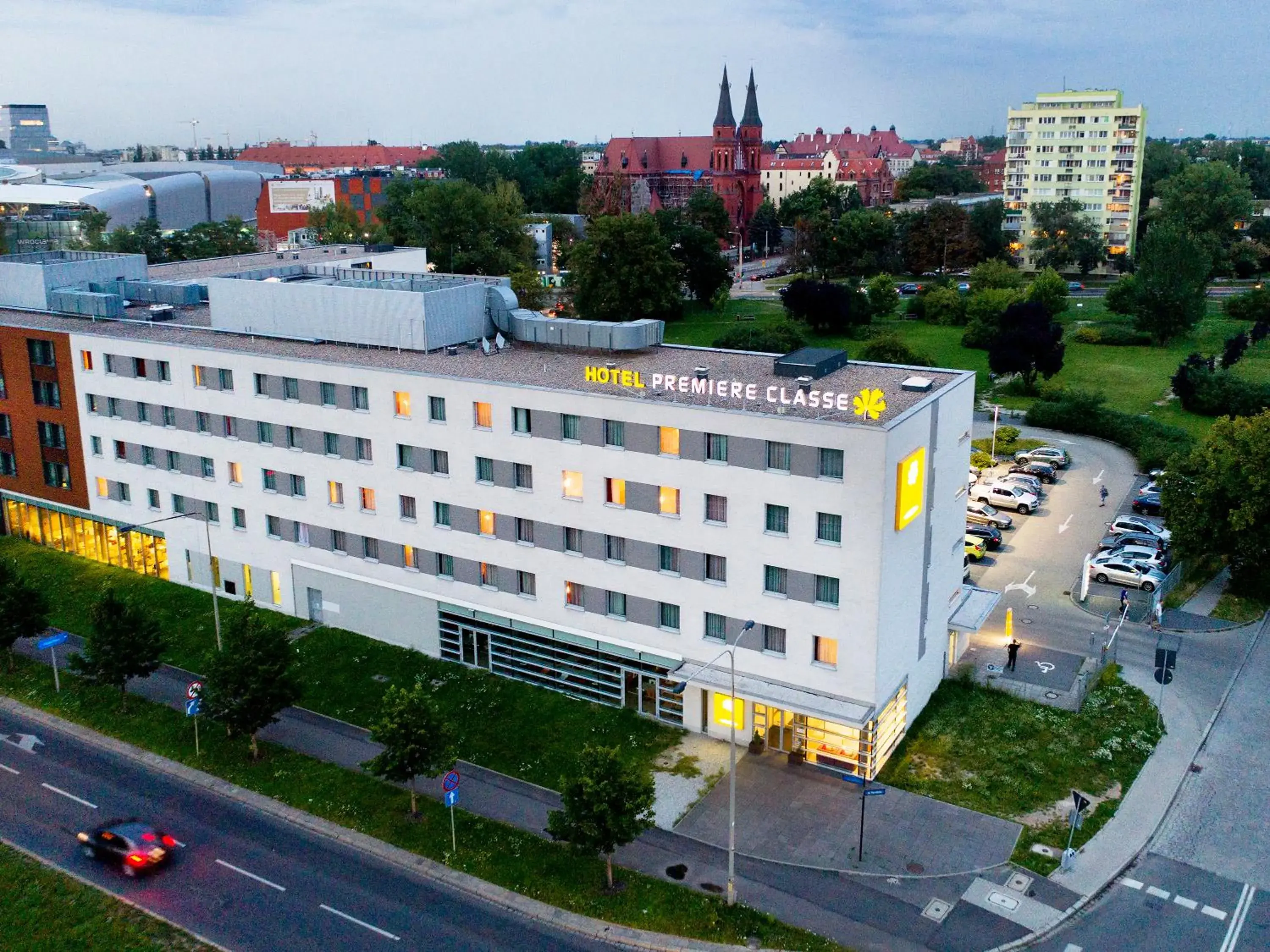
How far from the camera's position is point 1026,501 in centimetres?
7200

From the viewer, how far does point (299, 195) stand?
555ft

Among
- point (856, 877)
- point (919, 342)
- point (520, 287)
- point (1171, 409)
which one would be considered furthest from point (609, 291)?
point (856, 877)

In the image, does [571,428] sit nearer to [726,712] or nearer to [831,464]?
[831,464]

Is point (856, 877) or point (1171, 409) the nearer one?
point (856, 877)

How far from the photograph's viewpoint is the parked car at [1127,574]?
5831cm

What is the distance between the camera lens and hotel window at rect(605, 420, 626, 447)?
44.0 meters

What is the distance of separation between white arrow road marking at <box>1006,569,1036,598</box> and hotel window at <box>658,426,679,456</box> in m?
26.4

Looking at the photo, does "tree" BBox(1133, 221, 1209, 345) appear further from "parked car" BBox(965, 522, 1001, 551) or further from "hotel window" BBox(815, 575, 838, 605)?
"hotel window" BBox(815, 575, 838, 605)

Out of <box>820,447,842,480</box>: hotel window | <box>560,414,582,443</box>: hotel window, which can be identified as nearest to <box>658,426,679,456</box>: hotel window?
<box>560,414,582,443</box>: hotel window

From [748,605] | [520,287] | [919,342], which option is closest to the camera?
[748,605]

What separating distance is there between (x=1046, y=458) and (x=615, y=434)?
5056 centimetres

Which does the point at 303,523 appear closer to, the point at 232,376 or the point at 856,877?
the point at 232,376

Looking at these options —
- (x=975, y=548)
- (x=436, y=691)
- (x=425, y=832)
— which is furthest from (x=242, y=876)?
(x=975, y=548)

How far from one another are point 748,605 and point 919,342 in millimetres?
94690
